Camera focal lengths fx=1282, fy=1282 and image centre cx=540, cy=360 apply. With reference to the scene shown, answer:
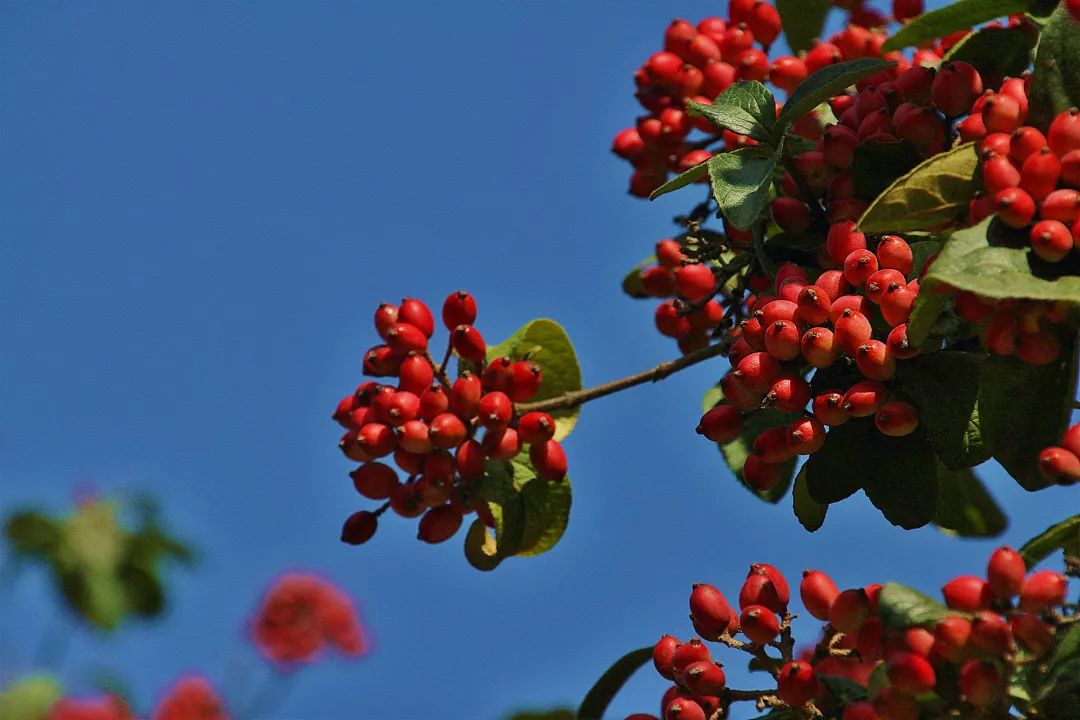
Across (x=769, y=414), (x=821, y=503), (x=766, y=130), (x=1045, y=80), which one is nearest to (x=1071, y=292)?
(x=1045, y=80)

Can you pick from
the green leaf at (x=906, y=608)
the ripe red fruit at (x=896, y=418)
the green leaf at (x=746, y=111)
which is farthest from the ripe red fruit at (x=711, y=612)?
the green leaf at (x=746, y=111)

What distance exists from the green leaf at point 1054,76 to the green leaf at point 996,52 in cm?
48

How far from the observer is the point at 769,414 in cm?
311

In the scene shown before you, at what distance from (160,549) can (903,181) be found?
9.96 metres

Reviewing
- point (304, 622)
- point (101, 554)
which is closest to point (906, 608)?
point (304, 622)

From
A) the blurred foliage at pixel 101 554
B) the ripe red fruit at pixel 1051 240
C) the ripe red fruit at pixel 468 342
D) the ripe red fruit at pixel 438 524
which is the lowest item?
the ripe red fruit at pixel 1051 240

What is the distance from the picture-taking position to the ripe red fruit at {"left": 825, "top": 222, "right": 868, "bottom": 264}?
2484 mm

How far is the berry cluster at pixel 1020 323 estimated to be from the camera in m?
2.06

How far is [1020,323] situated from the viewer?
208 centimetres

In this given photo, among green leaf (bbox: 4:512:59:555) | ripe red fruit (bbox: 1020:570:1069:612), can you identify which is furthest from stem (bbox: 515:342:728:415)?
green leaf (bbox: 4:512:59:555)

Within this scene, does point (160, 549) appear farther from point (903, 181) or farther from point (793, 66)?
point (903, 181)

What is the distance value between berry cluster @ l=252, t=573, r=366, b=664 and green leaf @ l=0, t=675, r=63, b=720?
3072mm

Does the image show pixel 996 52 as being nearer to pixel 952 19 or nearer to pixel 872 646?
pixel 952 19

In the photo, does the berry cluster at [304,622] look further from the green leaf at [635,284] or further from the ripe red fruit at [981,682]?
the ripe red fruit at [981,682]
